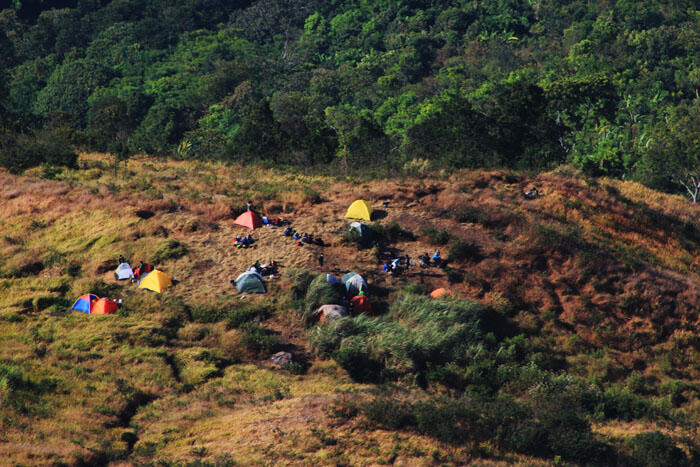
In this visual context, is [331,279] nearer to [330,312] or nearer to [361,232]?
[330,312]

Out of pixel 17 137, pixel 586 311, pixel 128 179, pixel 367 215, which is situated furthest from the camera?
pixel 17 137

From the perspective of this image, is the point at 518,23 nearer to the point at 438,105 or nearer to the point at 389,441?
the point at 438,105

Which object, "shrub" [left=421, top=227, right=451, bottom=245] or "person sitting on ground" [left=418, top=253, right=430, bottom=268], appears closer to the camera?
"person sitting on ground" [left=418, top=253, right=430, bottom=268]

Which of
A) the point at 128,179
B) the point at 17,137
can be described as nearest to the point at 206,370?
the point at 128,179

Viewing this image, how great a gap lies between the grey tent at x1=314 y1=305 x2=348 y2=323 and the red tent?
8082mm

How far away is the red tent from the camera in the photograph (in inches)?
1439

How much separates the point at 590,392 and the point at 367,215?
1475cm

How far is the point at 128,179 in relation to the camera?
4538 centimetres

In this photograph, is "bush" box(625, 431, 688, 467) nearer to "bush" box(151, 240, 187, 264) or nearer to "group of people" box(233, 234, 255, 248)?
"group of people" box(233, 234, 255, 248)

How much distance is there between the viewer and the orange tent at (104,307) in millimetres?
30266

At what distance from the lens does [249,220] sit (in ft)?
120

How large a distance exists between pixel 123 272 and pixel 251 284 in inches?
246

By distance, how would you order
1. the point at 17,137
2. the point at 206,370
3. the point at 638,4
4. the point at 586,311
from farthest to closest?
the point at 638,4 → the point at 17,137 → the point at 586,311 → the point at 206,370

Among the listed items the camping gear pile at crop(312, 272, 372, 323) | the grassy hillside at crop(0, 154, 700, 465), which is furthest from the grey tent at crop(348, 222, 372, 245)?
the camping gear pile at crop(312, 272, 372, 323)
